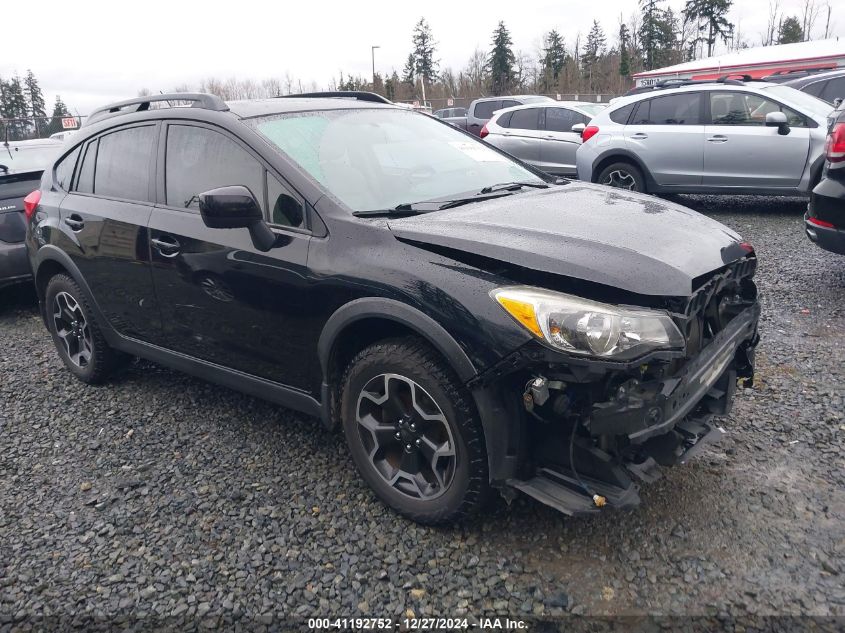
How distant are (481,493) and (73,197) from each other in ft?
10.8

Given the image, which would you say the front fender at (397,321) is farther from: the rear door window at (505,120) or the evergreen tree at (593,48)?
the evergreen tree at (593,48)

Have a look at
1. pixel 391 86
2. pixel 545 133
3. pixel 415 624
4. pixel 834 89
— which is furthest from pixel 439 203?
pixel 391 86

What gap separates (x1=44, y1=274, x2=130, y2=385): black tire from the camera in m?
4.35

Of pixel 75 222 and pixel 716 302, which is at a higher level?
pixel 75 222

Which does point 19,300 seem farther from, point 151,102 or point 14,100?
point 14,100

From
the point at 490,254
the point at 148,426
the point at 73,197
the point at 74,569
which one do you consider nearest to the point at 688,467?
the point at 490,254

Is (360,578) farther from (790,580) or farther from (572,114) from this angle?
(572,114)

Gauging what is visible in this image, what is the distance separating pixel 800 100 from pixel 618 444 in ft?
27.0

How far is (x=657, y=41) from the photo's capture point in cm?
6544

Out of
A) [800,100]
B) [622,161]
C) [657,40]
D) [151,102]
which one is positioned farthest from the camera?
[657,40]

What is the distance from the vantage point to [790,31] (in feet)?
231

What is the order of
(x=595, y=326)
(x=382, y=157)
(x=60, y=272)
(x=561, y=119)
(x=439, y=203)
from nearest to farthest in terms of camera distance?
(x=595, y=326), (x=439, y=203), (x=382, y=157), (x=60, y=272), (x=561, y=119)

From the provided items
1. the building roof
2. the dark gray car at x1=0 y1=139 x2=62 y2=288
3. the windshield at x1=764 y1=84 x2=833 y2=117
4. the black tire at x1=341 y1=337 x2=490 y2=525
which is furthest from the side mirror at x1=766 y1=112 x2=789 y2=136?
the building roof

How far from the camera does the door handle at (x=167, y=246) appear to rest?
3529 mm
